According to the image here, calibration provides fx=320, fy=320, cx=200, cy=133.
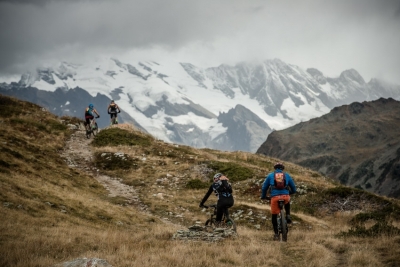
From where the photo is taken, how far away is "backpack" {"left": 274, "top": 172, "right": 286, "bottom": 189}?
467 inches

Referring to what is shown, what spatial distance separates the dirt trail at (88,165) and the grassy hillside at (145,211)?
264 millimetres

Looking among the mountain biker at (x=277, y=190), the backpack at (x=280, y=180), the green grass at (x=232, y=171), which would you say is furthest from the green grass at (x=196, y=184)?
the backpack at (x=280, y=180)

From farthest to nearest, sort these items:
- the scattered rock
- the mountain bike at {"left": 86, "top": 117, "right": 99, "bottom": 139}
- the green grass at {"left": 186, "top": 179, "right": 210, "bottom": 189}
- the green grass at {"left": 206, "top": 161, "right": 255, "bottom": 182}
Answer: the mountain bike at {"left": 86, "top": 117, "right": 99, "bottom": 139} < the green grass at {"left": 206, "top": 161, "right": 255, "bottom": 182} < the green grass at {"left": 186, "top": 179, "right": 210, "bottom": 189} < the scattered rock

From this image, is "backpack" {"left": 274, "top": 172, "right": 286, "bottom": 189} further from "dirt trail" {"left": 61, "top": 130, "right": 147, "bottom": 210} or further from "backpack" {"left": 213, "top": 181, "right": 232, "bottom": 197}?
"dirt trail" {"left": 61, "top": 130, "right": 147, "bottom": 210}

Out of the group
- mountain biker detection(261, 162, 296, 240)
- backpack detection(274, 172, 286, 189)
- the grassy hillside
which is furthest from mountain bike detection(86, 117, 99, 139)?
backpack detection(274, 172, 286, 189)

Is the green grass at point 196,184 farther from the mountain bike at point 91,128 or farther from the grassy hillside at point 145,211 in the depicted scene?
the mountain bike at point 91,128

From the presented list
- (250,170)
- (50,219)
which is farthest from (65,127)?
(50,219)

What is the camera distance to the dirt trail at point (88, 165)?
863 inches

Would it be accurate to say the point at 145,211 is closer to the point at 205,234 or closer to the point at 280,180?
the point at 205,234

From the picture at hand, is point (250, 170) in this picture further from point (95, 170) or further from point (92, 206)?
point (92, 206)

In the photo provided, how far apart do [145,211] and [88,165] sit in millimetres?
10274

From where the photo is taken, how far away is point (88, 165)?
1074 inches

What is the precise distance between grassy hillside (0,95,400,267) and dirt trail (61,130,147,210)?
0.86 ft

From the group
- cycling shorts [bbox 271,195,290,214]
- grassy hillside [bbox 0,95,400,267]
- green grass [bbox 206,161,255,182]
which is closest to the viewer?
grassy hillside [bbox 0,95,400,267]
